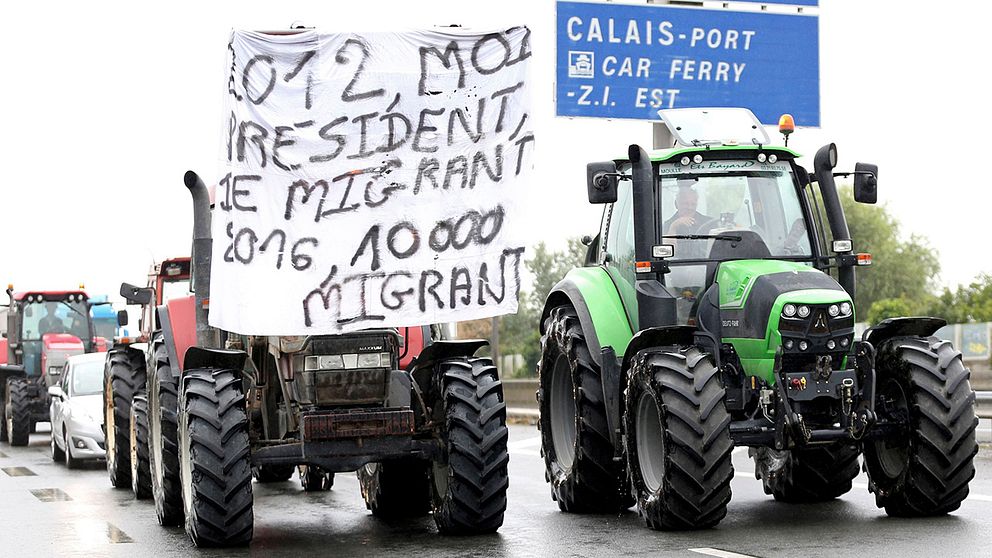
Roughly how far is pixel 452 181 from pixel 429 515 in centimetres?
327

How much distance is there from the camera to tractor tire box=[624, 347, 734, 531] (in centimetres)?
976

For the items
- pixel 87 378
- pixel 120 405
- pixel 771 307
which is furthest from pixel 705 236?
pixel 87 378

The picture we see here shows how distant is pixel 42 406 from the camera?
26.4 m

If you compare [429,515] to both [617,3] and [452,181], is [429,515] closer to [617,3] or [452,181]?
[452,181]

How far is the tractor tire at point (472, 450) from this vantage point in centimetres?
1023

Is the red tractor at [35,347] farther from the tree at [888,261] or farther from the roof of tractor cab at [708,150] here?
the tree at [888,261]

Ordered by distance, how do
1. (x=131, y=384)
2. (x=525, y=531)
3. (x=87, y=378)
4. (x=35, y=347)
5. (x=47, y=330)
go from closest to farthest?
(x=525, y=531), (x=131, y=384), (x=87, y=378), (x=35, y=347), (x=47, y=330)

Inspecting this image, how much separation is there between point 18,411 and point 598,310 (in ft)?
53.2

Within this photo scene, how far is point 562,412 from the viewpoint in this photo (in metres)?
12.7

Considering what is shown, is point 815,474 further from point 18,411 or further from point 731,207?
point 18,411

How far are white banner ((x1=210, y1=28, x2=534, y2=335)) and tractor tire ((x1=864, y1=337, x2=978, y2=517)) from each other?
266 cm

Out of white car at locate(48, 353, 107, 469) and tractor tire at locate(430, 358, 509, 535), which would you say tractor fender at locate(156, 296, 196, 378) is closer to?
tractor tire at locate(430, 358, 509, 535)

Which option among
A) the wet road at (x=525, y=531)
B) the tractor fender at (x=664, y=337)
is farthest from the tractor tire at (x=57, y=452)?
the tractor fender at (x=664, y=337)

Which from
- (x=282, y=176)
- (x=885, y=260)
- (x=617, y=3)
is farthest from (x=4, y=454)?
(x=885, y=260)
